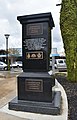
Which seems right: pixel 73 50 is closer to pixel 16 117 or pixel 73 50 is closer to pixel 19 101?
pixel 19 101

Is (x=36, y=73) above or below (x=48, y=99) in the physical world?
above

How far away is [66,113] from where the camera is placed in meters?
5.15

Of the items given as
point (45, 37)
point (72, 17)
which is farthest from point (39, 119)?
point (72, 17)

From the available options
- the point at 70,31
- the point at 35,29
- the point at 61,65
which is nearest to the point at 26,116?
the point at 35,29

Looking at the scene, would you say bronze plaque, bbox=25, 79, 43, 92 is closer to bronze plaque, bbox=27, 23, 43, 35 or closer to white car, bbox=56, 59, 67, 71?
bronze plaque, bbox=27, 23, 43, 35

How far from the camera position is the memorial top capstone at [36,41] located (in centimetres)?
549

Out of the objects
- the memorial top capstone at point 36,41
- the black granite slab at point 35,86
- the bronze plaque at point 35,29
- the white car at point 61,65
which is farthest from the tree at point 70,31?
the white car at point 61,65

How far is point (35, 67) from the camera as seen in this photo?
221 inches

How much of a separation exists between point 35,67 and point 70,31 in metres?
5.29

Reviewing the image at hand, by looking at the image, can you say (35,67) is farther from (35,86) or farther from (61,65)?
(61,65)

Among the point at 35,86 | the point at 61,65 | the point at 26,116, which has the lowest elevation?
the point at 61,65

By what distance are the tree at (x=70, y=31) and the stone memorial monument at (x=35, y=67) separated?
4.97 metres

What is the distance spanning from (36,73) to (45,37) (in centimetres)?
103

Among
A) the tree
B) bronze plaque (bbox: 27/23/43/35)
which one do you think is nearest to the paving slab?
bronze plaque (bbox: 27/23/43/35)
